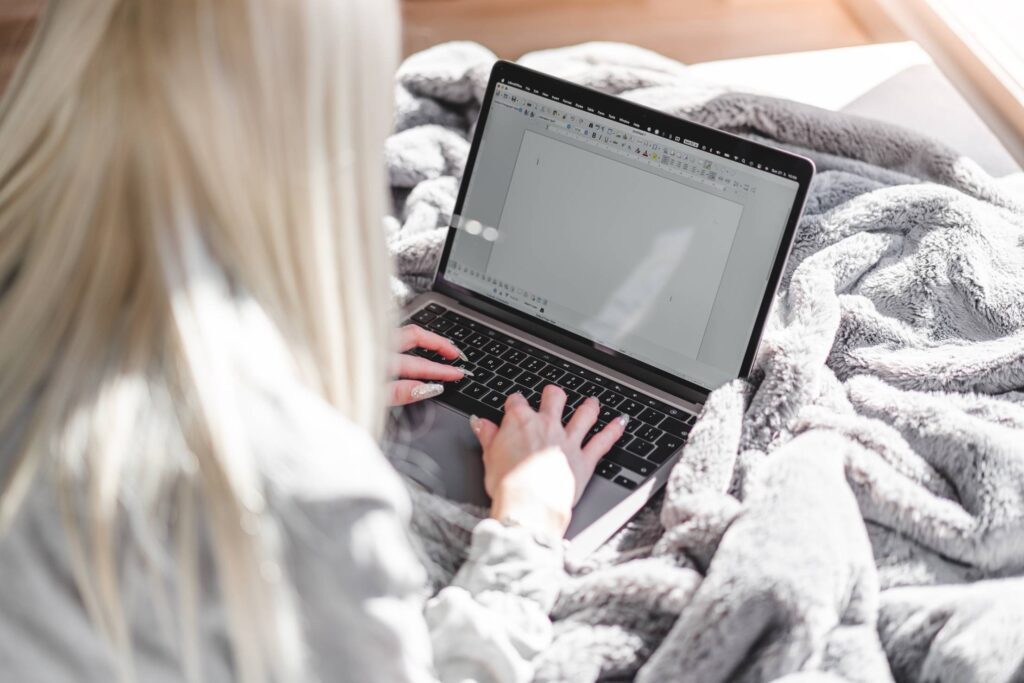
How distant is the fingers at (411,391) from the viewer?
958 millimetres

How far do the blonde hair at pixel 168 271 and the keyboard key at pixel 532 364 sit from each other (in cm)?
46

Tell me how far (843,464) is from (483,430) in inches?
12.0

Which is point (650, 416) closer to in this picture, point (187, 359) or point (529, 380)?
point (529, 380)

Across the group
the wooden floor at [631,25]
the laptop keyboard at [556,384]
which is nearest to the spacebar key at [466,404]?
the laptop keyboard at [556,384]

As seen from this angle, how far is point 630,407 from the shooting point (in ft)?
3.18

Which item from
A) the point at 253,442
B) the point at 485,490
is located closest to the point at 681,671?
the point at 485,490

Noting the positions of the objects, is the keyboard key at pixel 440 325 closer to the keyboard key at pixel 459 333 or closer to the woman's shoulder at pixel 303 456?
the keyboard key at pixel 459 333

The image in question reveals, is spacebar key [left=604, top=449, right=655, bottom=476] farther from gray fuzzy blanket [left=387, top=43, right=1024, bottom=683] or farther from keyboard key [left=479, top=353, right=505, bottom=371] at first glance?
keyboard key [left=479, top=353, right=505, bottom=371]

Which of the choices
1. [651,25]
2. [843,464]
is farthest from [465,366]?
[651,25]

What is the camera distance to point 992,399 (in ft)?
3.17

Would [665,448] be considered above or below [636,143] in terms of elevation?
below

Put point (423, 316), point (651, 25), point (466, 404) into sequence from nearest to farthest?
point (466, 404), point (423, 316), point (651, 25)

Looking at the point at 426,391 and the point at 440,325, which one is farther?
the point at 440,325

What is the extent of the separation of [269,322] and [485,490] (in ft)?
1.25
